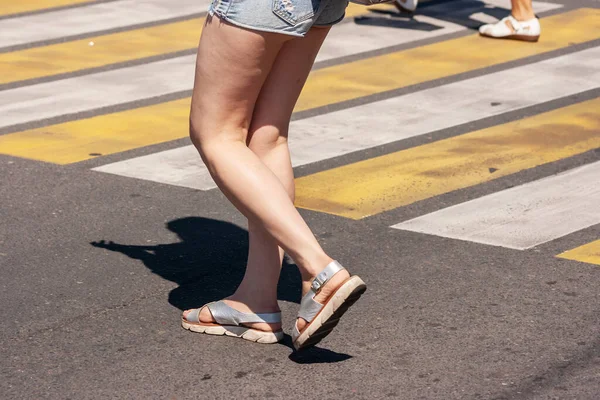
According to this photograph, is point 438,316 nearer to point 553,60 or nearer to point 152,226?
point 152,226

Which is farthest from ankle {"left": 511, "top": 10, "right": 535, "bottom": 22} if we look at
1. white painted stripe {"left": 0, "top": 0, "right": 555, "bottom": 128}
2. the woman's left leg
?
the woman's left leg

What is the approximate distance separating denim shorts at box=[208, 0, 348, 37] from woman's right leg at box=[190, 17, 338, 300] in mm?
33

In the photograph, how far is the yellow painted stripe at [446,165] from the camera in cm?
611

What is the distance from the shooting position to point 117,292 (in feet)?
15.7

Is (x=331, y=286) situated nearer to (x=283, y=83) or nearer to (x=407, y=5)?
(x=283, y=83)

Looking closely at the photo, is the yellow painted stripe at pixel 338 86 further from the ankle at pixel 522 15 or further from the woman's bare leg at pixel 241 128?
the woman's bare leg at pixel 241 128

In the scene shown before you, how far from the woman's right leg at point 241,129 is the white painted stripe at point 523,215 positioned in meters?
1.59

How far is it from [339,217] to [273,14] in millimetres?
2043

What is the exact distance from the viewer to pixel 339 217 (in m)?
5.83

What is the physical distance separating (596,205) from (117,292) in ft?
7.70

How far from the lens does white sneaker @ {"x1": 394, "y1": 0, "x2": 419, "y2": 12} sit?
34.9ft

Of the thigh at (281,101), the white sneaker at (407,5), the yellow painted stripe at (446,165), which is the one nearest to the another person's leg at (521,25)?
the white sneaker at (407,5)

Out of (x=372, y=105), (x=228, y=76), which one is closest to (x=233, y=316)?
(x=228, y=76)

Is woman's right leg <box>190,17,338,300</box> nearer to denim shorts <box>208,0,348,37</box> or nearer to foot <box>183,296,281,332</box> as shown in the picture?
denim shorts <box>208,0,348,37</box>
